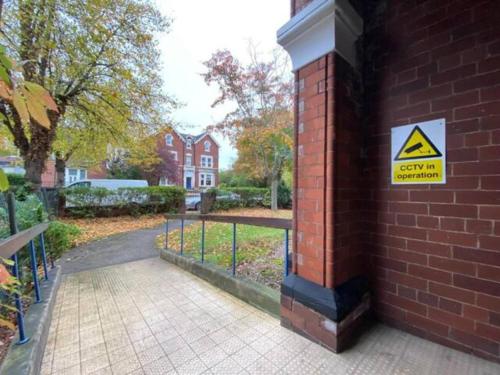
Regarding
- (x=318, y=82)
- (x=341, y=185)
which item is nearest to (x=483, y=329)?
(x=341, y=185)

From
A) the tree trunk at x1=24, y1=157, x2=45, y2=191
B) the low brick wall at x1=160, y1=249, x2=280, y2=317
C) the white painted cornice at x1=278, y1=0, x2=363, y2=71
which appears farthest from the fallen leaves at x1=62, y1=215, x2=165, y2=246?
the white painted cornice at x1=278, y1=0, x2=363, y2=71

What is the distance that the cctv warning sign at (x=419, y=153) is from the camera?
5.17 ft

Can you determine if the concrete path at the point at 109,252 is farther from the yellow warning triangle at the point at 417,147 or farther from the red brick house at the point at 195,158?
the red brick house at the point at 195,158

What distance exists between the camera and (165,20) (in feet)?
24.8

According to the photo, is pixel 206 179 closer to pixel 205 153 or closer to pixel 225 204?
pixel 205 153

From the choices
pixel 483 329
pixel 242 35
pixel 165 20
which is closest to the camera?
pixel 483 329

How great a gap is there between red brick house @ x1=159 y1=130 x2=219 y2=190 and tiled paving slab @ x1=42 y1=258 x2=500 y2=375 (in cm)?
2310

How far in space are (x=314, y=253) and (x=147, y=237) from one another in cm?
604

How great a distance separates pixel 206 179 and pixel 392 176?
27920mm

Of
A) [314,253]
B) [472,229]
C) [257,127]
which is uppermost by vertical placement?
[257,127]

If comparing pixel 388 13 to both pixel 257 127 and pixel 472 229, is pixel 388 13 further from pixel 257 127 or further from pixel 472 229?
pixel 257 127

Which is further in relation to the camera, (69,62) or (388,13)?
(69,62)

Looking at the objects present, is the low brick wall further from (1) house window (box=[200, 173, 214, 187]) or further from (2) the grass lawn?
(1) house window (box=[200, 173, 214, 187])

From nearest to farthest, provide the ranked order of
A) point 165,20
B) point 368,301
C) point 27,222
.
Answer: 1. point 368,301
2. point 27,222
3. point 165,20
